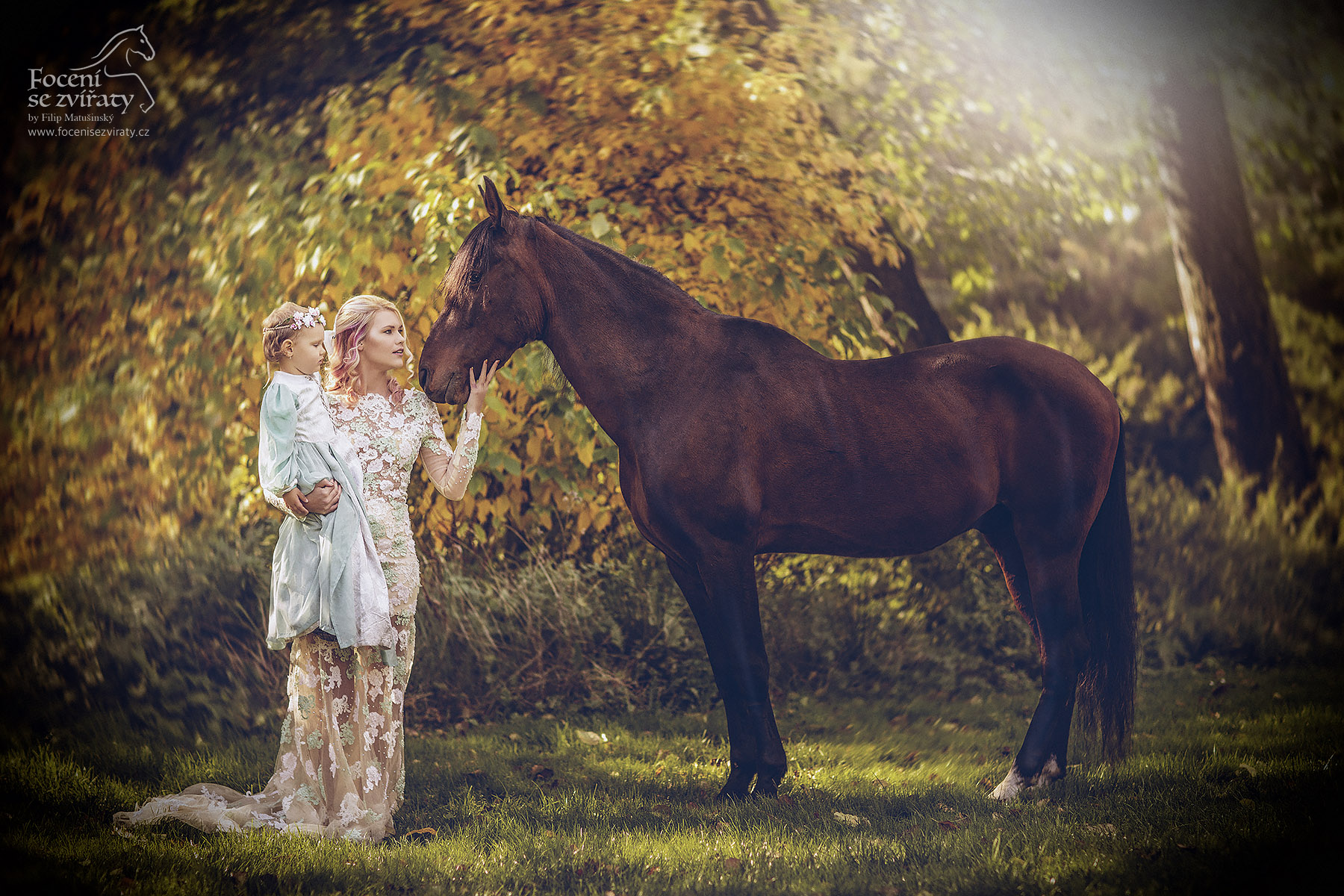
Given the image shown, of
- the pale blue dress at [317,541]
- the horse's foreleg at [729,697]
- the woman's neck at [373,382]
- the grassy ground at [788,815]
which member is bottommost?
the grassy ground at [788,815]

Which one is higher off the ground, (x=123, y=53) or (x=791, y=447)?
(x=123, y=53)

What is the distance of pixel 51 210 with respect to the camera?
573 cm

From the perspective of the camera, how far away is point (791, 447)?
4.45 m

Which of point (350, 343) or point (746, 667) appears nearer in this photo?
point (350, 343)

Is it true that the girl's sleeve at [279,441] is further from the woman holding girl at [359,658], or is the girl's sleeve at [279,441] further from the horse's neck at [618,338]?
the horse's neck at [618,338]

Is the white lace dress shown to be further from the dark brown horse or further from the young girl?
the dark brown horse

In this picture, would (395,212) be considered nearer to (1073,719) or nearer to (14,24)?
(14,24)

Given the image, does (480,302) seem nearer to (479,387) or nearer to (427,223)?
(479,387)

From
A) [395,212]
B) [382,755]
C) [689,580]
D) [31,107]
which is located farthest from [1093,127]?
[31,107]

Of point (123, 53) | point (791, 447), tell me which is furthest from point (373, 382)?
point (123, 53)

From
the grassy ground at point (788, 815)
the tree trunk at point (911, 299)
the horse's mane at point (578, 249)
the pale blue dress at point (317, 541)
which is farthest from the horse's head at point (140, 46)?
the tree trunk at point (911, 299)

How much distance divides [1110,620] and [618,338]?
2.53 metres

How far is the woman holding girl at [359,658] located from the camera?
404cm

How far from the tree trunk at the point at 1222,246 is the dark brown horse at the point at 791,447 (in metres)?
1.66
